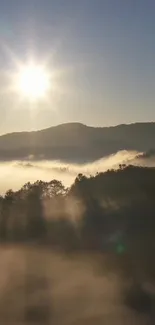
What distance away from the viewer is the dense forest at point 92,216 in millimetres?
67088

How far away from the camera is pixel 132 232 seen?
252 feet

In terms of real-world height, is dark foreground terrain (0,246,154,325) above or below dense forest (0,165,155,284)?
below

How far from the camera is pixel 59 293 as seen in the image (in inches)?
1891

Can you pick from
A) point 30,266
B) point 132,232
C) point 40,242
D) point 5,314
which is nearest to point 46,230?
point 40,242

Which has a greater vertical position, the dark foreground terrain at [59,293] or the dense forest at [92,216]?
the dense forest at [92,216]

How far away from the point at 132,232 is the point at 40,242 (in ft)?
46.5

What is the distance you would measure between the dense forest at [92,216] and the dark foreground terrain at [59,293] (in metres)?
4.58

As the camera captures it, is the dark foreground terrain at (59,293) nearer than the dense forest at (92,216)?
Yes

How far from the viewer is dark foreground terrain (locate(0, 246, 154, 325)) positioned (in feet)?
135

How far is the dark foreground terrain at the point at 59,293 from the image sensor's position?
41094 millimetres

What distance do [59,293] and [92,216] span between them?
38.0 m

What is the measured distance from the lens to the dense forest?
67088 mm

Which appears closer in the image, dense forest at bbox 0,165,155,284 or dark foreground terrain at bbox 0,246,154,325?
dark foreground terrain at bbox 0,246,154,325

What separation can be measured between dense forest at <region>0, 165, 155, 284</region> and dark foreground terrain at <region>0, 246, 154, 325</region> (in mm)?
4577
